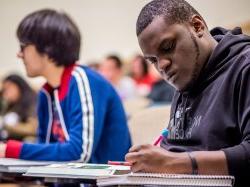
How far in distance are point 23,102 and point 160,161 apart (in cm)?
384

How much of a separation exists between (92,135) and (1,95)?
369cm

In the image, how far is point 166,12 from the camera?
1078 mm

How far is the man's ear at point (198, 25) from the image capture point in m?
1.09

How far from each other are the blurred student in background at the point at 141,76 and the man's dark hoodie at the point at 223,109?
155 inches

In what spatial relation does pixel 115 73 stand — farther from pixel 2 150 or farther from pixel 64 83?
pixel 2 150

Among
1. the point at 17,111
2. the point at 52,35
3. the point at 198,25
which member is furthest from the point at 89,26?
the point at 198,25

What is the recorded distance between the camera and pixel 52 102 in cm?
181

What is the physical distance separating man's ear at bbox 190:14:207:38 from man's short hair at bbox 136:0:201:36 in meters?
0.01

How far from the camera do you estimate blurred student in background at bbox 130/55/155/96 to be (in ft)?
16.8

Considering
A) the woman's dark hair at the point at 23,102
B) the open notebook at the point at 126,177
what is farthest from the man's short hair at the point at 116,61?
the open notebook at the point at 126,177

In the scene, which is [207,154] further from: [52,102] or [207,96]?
[52,102]

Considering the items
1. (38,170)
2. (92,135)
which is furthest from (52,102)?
(38,170)

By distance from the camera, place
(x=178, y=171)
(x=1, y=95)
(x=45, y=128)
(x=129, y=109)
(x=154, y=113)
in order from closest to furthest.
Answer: (x=178, y=171)
(x=154, y=113)
(x=45, y=128)
(x=129, y=109)
(x=1, y=95)

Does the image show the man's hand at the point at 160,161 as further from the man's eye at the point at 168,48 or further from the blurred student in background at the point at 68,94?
the blurred student in background at the point at 68,94
